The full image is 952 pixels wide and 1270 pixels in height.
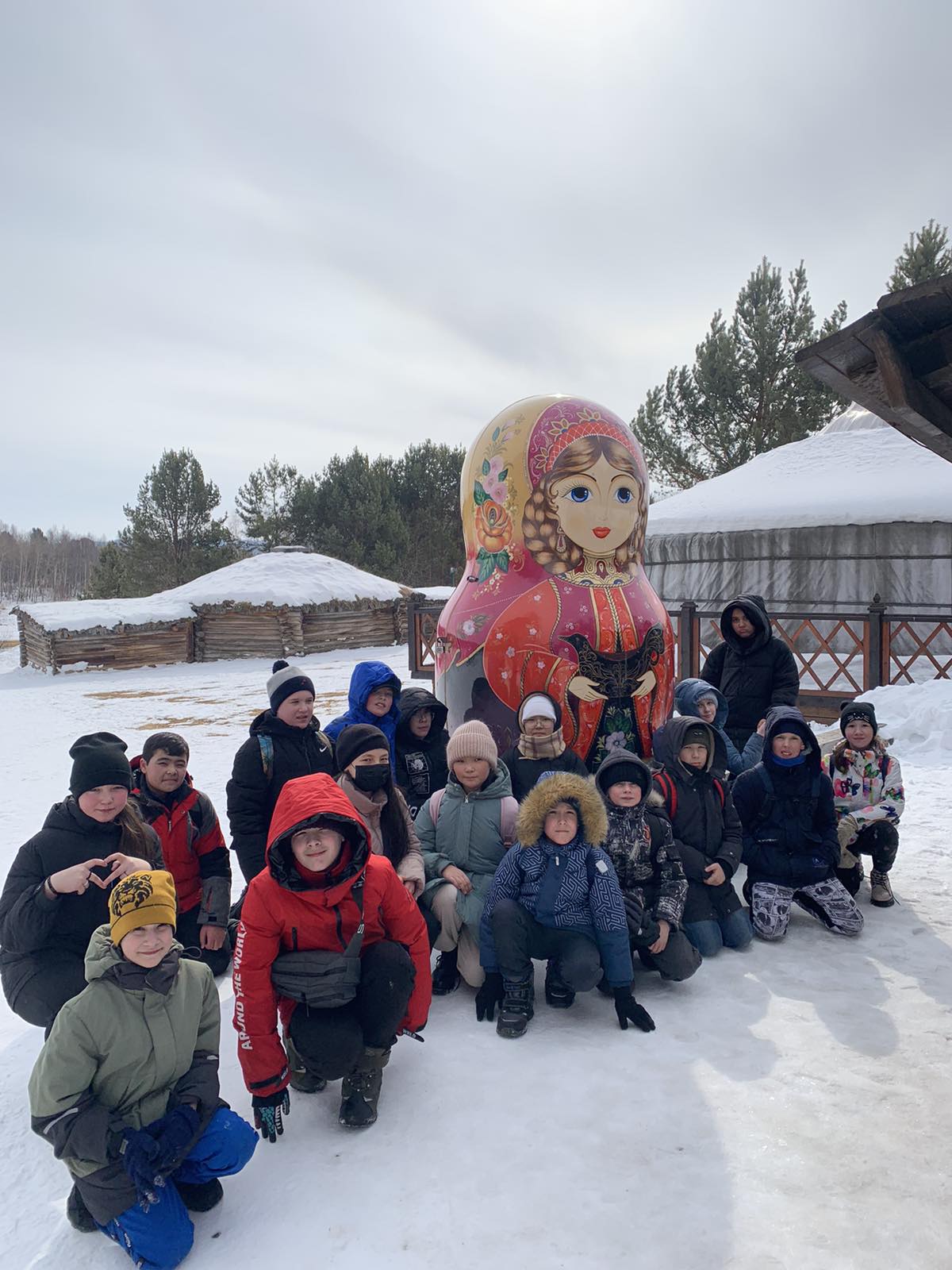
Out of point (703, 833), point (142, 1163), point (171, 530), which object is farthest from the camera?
point (171, 530)

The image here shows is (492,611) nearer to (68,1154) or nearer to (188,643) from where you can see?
(68,1154)

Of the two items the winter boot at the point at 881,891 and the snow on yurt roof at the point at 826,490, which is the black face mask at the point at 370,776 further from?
the snow on yurt roof at the point at 826,490

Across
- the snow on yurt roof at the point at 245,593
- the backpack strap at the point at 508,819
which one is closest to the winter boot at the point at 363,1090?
the backpack strap at the point at 508,819

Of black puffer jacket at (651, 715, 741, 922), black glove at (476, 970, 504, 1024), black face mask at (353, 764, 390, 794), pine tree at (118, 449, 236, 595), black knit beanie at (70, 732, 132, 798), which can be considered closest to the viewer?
black knit beanie at (70, 732, 132, 798)

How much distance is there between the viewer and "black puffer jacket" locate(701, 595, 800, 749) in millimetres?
4648

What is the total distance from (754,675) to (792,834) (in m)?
1.23

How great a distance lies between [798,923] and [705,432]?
19.3 metres

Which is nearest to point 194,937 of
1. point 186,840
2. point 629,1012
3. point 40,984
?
point 186,840

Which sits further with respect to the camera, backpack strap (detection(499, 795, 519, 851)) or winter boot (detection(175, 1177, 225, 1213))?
backpack strap (detection(499, 795, 519, 851))

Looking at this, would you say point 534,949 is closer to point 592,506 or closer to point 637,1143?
point 637,1143

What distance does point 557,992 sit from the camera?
9.94ft

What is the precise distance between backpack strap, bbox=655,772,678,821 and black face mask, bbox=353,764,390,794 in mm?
1233

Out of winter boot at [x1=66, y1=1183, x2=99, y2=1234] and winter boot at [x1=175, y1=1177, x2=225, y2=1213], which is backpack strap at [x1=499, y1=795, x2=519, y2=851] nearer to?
winter boot at [x1=175, y1=1177, x2=225, y2=1213]

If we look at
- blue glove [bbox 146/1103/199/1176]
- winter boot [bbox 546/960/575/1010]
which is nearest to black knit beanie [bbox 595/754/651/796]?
winter boot [bbox 546/960/575/1010]
